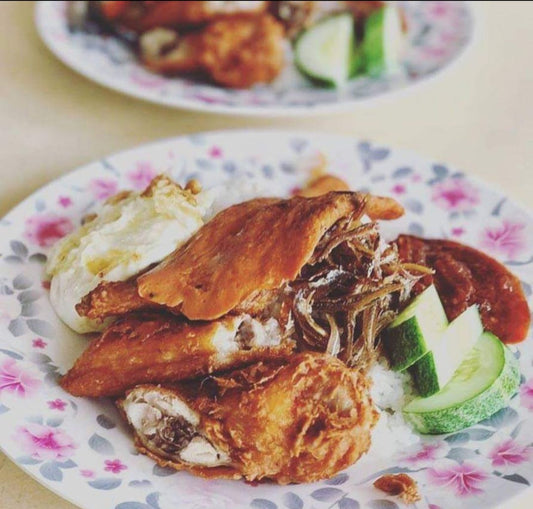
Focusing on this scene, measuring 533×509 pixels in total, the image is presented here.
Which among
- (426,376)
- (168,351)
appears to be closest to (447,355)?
(426,376)

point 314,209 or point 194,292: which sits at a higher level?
point 314,209

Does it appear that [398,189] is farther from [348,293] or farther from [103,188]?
[103,188]

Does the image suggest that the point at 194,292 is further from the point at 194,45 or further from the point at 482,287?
the point at 194,45

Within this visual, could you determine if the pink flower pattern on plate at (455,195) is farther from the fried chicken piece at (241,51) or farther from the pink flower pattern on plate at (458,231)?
the fried chicken piece at (241,51)

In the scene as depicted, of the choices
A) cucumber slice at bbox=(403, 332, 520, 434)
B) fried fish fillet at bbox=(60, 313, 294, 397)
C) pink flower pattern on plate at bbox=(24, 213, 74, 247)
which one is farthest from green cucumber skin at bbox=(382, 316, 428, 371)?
pink flower pattern on plate at bbox=(24, 213, 74, 247)

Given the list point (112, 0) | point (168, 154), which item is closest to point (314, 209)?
point (168, 154)

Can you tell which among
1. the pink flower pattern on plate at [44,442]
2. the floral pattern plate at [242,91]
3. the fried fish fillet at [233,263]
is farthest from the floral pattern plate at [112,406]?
the floral pattern plate at [242,91]
